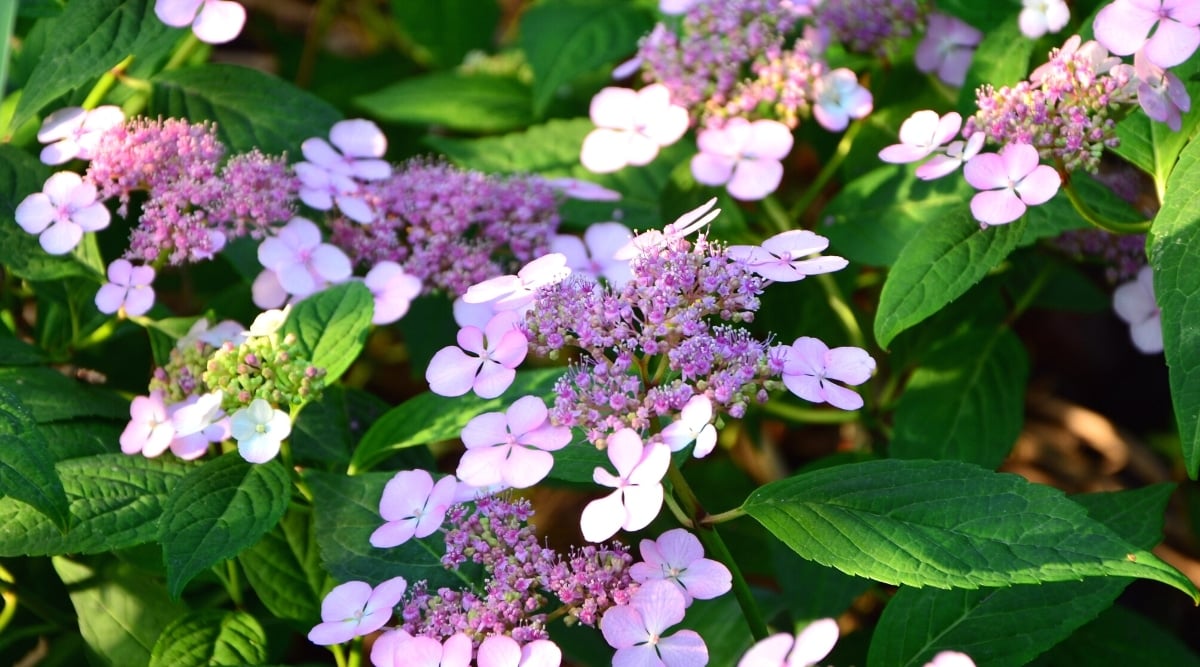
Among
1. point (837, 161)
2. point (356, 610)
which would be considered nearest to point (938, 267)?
point (837, 161)

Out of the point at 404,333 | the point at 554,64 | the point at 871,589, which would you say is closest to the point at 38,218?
the point at 404,333

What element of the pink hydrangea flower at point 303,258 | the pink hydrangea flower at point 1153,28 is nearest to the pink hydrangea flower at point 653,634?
the pink hydrangea flower at point 303,258

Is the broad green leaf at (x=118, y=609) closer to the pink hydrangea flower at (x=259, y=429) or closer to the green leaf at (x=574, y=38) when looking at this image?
the pink hydrangea flower at (x=259, y=429)

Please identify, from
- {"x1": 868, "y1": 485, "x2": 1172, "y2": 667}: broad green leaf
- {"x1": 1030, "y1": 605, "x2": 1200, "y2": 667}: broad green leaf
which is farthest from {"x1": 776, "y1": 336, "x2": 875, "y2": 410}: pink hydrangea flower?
{"x1": 1030, "y1": 605, "x2": 1200, "y2": 667}: broad green leaf

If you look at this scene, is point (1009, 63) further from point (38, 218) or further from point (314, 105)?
point (38, 218)

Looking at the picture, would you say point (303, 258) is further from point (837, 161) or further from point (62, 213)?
point (837, 161)
